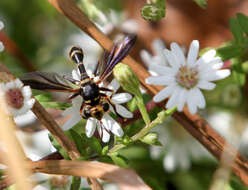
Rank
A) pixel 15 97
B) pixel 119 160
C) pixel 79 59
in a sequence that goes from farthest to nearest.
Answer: pixel 79 59 → pixel 119 160 → pixel 15 97

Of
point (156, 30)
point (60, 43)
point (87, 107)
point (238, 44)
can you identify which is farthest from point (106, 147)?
point (156, 30)

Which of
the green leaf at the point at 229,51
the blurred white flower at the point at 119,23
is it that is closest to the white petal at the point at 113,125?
the green leaf at the point at 229,51

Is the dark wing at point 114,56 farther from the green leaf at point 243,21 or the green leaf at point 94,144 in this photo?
the green leaf at point 243,21

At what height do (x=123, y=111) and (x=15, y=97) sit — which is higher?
(x=15, y=97)

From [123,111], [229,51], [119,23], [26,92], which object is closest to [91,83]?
[123,111]

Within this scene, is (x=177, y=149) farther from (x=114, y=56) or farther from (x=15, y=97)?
(x=15, y=97)

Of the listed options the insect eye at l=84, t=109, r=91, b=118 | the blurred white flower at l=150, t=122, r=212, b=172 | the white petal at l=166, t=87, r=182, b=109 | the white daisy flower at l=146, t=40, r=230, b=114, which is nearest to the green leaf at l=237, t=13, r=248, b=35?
the white daisy flower at l=146, t=40, r=230, b=114
